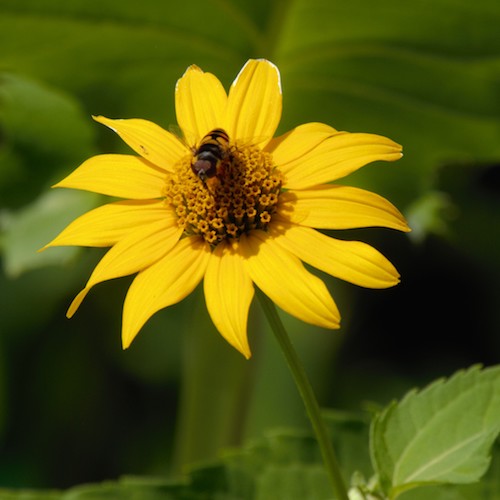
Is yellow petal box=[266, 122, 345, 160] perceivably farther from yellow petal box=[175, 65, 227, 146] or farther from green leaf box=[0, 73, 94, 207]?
green leaf box=[0, 73, 94, 207]

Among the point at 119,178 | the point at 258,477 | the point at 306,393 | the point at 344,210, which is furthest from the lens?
the point at 258,477

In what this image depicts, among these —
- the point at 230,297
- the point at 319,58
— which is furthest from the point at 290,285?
the point at 319,58

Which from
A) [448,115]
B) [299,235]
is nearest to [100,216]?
[299,235]

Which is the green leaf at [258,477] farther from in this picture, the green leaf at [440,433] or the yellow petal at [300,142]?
the yellow petal at [300,142]

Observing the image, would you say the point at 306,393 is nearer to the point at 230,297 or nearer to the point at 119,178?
the point at 230,297

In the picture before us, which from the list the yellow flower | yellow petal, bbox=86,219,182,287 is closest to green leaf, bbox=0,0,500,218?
the yellow flower

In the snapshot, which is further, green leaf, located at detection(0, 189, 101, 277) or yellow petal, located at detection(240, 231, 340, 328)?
green leaf, located at detection(0, 189, 101, 277)
